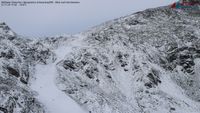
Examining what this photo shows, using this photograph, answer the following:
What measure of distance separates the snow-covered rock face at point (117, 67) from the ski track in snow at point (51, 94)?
0.19 meters

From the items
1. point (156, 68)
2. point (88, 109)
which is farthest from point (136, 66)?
point (88, 109)

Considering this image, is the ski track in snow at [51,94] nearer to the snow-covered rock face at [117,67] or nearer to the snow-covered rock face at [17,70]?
the snow-covered rock face at [117,67]

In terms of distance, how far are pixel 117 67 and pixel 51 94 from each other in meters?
11.1

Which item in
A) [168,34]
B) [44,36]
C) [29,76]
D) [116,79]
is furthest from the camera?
[44,36]

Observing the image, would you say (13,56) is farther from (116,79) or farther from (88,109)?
(116,79)

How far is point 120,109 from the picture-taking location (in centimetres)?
2883

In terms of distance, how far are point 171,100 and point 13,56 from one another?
16680 mm

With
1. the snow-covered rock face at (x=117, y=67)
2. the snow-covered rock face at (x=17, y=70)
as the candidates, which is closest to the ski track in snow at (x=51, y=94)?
the snow-covered rock face at (x=117, y=67)

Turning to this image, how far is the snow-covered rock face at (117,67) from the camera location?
92.8 ft

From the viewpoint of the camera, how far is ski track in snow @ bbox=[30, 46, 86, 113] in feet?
86.4

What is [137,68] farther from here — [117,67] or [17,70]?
[17,70]

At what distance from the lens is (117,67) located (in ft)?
121

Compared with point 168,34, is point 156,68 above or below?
below

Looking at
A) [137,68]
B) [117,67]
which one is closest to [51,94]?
[117,67]
